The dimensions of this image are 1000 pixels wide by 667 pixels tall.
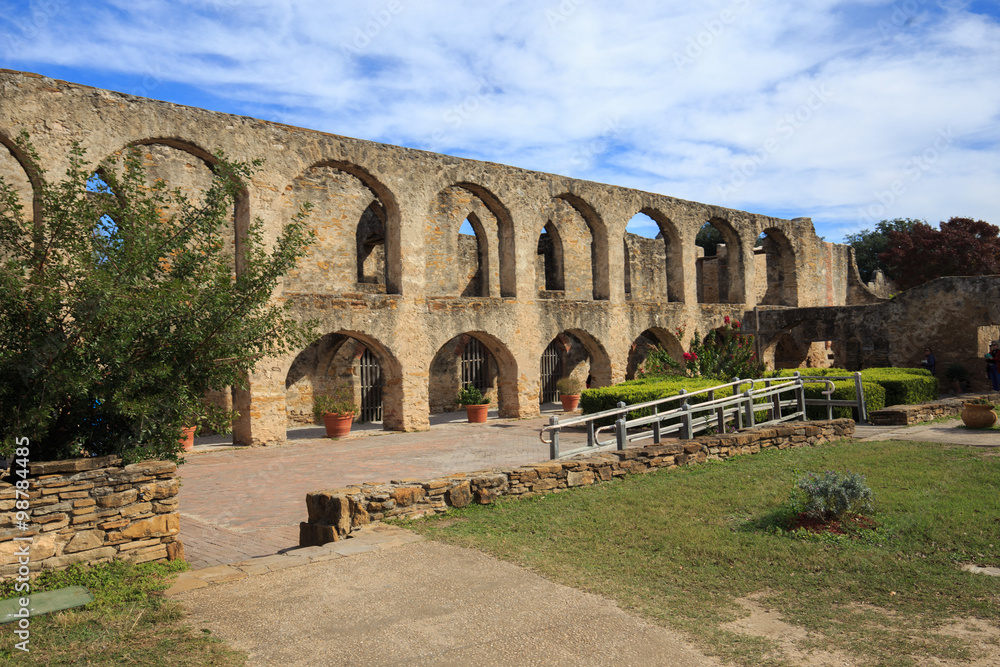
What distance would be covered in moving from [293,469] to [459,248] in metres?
12.0

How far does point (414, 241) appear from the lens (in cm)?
1560

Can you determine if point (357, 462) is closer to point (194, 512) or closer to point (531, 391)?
point (194, 512)

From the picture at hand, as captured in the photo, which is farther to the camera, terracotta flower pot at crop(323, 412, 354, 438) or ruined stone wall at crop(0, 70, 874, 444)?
terracotta flower pot at crop(323, 412, 354, 438)

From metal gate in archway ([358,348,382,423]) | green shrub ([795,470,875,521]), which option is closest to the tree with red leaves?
metal gate in archway ([358,348,382,423])

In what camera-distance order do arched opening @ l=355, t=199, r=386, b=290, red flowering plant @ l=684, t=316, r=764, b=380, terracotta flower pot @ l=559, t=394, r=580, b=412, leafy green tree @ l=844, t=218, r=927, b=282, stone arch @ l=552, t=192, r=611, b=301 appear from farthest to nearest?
1. leafy green tree @ l=844, t=218, r=927, b=282
2. arched opening @ l=355, t=199, r=386, b=290
3. terracotta flower pot @ l=559, t=394, r=580, b=412
4. stone arch @ l=552, t=192, r=611, b=301
5. red flowering plant @ l=684, t=316, r=764, b=380

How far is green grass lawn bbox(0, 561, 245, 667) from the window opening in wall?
16.1 meters

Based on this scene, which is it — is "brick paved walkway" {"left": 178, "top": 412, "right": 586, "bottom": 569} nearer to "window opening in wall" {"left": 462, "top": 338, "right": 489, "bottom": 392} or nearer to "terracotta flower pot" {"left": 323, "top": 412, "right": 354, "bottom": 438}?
"terracotta flower pot" {"left": 323, "top": 412, "right": 354, "bottom": 438}

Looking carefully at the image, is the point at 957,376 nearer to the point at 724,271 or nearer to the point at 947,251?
the point at 724,271

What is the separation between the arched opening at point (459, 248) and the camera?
2022 cm

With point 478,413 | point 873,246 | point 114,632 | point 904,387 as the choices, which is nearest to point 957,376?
point 904,387

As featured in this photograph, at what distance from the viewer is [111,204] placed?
227 inches

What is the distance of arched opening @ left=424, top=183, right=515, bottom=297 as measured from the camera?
20.2m

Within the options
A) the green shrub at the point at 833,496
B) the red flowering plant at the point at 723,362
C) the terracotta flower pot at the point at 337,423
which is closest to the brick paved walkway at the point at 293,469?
the terracotta flower pot at the point at 337,423

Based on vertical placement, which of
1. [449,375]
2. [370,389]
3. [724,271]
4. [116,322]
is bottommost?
[370,389]
